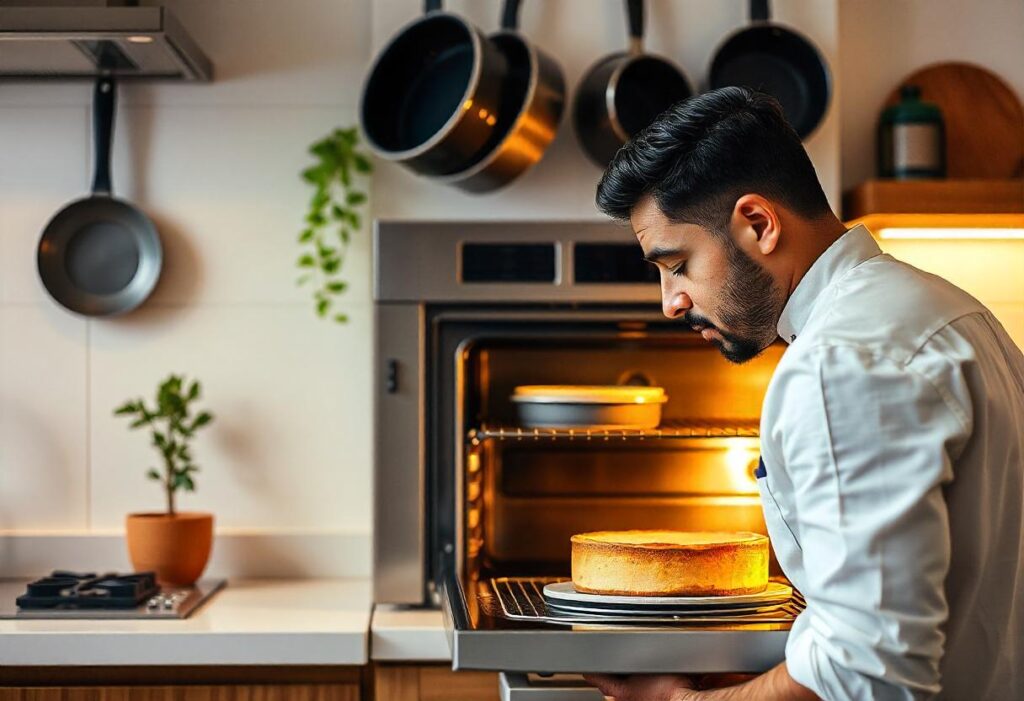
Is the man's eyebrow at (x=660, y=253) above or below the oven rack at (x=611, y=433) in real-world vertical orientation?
above

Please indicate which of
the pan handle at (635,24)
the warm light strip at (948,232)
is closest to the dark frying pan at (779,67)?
the pan handle at (635,24)

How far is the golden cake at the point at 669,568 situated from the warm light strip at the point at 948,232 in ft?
2.93

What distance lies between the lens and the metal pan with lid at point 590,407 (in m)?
1.68

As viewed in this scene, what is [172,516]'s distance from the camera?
6.53 ft

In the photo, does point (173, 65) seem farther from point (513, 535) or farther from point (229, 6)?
point (513, 535)

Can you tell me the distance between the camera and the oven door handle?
53.6 inches

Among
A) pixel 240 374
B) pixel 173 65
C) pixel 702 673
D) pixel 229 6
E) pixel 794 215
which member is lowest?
pixel 702 673

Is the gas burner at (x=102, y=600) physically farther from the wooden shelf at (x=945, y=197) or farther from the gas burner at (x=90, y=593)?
the wooden shelf at (x=945, y=197)

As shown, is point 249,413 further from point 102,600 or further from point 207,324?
point 102,600

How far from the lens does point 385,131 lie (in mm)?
1957

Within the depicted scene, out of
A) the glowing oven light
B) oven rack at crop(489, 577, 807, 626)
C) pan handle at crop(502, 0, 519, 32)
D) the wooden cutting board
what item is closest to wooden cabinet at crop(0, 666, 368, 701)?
oven rack at crop(489, 577, 807, 626)

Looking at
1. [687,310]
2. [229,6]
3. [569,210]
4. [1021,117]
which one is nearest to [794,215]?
[687,310]

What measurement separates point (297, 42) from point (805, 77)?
0.95 metres

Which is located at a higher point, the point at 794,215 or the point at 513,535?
the point at 794,215
